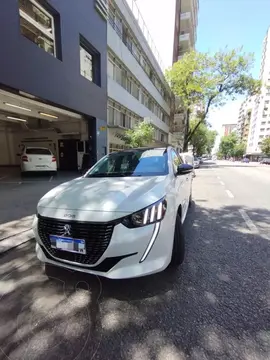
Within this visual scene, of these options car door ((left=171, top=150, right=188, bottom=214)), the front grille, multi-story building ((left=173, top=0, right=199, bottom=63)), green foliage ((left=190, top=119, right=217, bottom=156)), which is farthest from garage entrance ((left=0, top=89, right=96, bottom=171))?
multi-story building ((left=173, top=0, right=199, bottom=63))

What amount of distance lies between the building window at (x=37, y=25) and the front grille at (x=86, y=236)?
7945 millimetres

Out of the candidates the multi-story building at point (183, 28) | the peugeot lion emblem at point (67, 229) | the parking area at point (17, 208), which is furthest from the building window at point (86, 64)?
the multi-story building at point (183, 28)

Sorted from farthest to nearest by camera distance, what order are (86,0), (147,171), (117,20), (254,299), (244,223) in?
(117,20), (86,0), (244,223), (147,171), (254,299)

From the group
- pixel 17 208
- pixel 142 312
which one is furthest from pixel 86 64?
pixel 142 312

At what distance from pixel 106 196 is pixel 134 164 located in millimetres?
1444

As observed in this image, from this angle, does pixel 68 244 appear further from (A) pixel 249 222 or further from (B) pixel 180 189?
(A) pixel 249 222

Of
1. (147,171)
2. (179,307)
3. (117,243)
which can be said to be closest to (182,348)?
(179,307)

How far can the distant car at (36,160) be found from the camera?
10.1 meters

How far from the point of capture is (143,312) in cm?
211

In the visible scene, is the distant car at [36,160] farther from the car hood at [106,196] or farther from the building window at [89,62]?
the car hood at [106,196]

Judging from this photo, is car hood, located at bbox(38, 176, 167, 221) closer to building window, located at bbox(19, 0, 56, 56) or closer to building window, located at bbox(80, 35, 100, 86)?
building window, located at bbox(19, 0, 56, 56)

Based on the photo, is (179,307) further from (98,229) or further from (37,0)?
(37,0)

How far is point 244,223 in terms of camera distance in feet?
15.8

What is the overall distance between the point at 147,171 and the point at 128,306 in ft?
6.44
